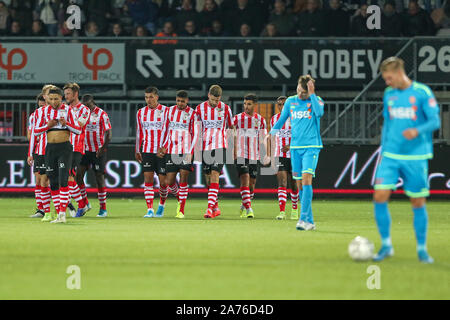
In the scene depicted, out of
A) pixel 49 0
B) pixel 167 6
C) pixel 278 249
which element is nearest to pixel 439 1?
pixel 167 6

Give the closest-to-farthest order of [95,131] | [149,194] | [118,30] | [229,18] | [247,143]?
1. [149,194]
2. [95,131]
3. [247,143]
4. [118,30]
5. [229,18]

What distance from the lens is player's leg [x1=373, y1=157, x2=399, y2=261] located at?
918 centimetres

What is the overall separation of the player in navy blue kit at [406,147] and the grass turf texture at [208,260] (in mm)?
542

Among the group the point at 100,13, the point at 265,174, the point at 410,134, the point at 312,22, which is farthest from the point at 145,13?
the point at 410,134

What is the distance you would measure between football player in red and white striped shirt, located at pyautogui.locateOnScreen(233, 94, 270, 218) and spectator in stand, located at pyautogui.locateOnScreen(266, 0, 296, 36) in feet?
23.1

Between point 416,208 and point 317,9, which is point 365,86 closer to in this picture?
point 317,9

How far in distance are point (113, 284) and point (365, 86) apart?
15.8 metres

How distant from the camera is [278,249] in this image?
1048 cm

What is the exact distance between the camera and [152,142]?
1652 cm

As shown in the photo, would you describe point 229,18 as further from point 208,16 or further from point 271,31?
point 271,31

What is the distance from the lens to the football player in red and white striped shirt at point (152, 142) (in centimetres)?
1645

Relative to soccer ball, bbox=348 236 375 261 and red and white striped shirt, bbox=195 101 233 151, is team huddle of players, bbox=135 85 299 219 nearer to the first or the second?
red and white striped shirt, bbox=195 101 233 151

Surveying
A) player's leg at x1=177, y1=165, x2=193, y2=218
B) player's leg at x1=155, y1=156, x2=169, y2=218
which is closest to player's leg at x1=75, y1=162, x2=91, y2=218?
player's leg at x1=155, y1=156, x2=169, y2=218

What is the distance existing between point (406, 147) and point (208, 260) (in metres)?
2.27
